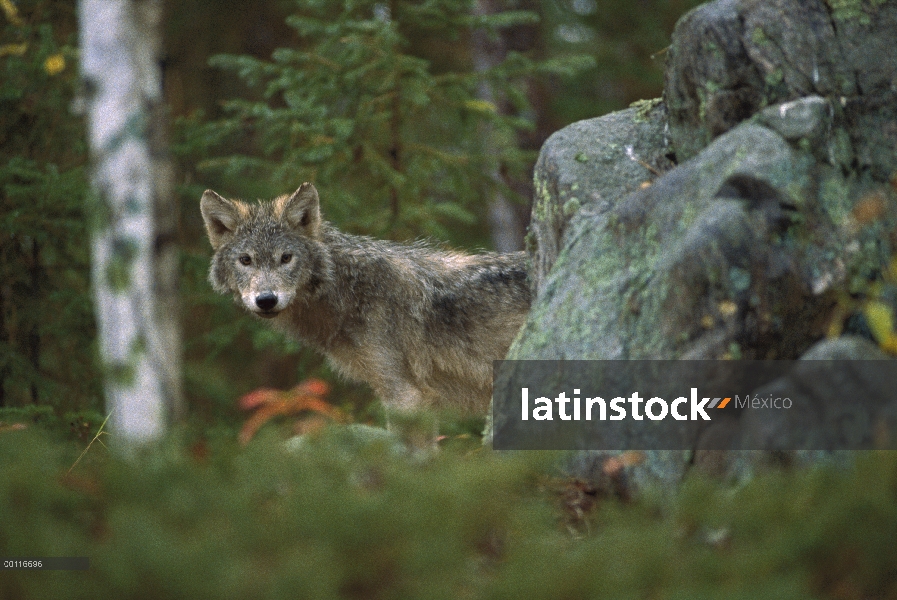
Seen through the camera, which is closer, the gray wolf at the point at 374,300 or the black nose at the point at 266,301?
the black nose at the point at 266,301

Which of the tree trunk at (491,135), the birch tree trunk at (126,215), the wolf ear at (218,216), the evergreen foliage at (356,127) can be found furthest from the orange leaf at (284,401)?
the tree trunk at (491,135)

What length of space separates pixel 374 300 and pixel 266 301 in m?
1.09

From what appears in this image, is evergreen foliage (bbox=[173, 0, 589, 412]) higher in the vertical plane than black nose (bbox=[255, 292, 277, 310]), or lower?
higher

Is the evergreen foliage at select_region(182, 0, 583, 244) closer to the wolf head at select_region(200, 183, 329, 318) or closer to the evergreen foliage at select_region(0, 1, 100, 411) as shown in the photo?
the evergreen foliage at select_region(0, 1, 100, 411)

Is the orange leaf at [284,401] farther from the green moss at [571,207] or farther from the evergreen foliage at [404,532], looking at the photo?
the green moss at [571,207]

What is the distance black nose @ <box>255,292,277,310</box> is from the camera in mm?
7035

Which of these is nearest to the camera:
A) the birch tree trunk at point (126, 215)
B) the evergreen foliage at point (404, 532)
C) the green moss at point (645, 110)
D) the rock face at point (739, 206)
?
the evergreen foliage at point (404, 532)

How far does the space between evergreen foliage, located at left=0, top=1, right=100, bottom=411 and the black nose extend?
2.66 metres

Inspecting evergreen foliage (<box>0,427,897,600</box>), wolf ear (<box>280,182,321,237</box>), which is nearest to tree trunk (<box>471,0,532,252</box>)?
wolf ear (<box>280,182,321,237</box>)

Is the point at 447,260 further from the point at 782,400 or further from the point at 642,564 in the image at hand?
the point at 642,564

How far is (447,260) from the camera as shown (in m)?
8.19

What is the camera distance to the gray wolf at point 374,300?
7.59m

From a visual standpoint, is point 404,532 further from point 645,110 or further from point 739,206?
point 645,110

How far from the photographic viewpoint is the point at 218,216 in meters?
7.69
